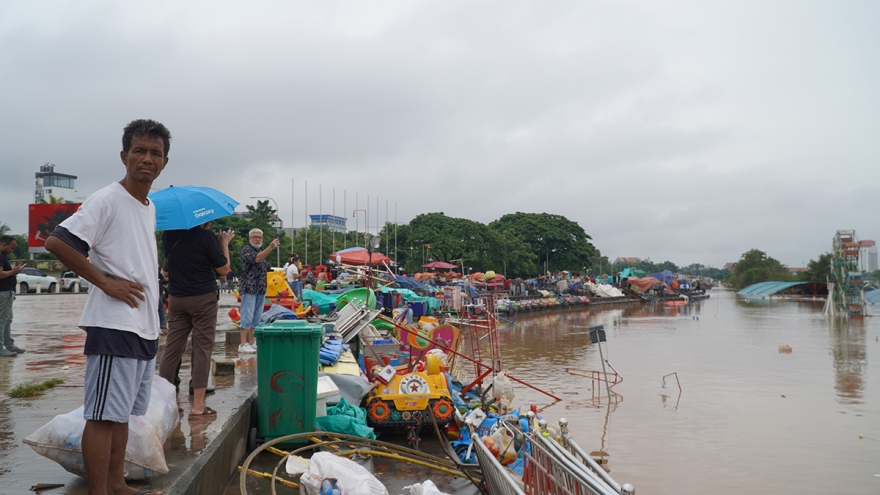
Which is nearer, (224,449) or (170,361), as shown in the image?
(224,449)

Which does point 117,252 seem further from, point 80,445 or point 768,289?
point 768,289

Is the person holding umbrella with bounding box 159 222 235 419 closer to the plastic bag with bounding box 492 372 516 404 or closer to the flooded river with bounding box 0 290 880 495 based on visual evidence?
the flooded river with bounding box 0 290 880 495

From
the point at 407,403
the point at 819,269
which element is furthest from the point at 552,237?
the point at 407,403

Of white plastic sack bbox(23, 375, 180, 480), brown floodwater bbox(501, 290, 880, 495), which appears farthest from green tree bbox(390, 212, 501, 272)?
white plastic sack bbox(23, 375, 180, 480)

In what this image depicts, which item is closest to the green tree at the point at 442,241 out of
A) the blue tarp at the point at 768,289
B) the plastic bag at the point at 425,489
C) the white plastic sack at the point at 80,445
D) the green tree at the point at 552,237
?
the green tree at the point at 552,237

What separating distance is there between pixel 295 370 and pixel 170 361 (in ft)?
3.30

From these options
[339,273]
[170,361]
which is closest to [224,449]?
[170,361]

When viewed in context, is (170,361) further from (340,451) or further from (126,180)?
(126,180)

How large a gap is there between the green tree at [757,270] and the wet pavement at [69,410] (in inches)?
4060

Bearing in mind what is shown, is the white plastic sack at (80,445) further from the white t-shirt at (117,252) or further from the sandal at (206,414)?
the sandal at (206,414)

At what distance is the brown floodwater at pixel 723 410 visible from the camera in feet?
27.1

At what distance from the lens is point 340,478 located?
4.43m

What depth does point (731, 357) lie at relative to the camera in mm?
20141

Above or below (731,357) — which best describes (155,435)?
→ above
